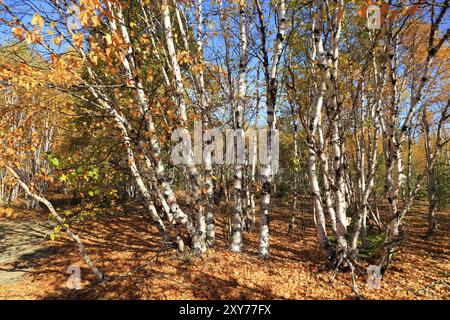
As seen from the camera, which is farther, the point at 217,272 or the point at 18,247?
the point at 18,247

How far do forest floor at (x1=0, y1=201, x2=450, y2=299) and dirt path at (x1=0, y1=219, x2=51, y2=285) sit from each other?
0.05 m

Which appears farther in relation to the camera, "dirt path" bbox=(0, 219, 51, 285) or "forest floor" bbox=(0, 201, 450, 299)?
"dirt path" bbox=(0, 219, 51, 285)

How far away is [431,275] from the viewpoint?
6.05 metres

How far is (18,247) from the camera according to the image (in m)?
10.5

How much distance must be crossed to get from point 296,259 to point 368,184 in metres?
3.29

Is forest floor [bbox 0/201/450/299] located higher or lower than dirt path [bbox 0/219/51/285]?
higher

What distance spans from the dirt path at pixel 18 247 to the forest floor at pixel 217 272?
0.15 feet

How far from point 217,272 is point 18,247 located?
9.53 meters

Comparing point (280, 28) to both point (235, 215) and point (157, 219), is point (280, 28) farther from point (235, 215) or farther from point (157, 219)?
point (157, 219)

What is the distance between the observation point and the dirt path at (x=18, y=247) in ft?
25.8

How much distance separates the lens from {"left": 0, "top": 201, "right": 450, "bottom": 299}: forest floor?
5309 millimetres

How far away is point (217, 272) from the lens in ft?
19.9

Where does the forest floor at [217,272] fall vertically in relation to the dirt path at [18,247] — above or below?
above

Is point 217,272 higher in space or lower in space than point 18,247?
higher
